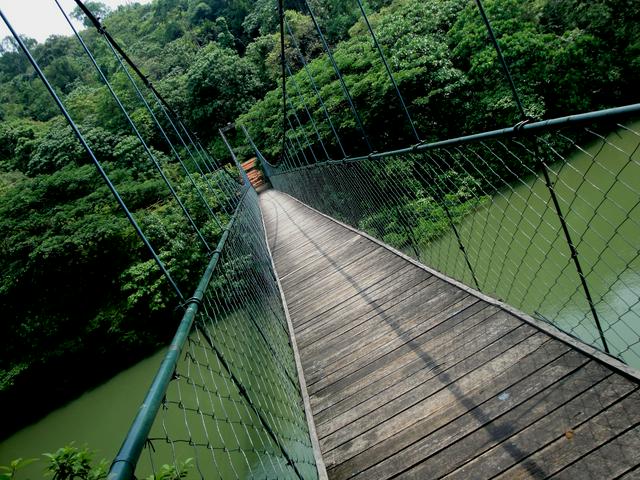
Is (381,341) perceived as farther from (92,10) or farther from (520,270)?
(92,10)

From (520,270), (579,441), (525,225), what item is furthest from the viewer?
(525,225)

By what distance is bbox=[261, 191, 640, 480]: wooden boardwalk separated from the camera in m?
0.93

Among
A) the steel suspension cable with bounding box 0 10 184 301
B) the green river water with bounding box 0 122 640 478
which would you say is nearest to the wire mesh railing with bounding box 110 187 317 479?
the steel suspension cable with bounding box 0 10 184 301

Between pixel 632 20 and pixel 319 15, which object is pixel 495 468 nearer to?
pixel 632 20

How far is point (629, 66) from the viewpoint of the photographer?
8836 mm

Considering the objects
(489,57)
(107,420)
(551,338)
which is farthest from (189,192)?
(551,338)

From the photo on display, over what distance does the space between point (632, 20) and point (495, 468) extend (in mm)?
11378

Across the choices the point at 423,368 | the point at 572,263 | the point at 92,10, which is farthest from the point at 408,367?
the point at 92,10

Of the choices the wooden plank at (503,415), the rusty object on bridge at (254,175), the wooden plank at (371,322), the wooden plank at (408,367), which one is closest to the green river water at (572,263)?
the wooden plank at (371,322)

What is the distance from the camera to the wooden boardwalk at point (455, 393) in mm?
934

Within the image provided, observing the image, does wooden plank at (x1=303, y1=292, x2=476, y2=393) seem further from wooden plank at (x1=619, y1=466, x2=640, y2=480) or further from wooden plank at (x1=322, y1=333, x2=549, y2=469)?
wooden plank at (x1=619, y1=466, x2=640, y2=480)

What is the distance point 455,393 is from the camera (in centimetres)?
124

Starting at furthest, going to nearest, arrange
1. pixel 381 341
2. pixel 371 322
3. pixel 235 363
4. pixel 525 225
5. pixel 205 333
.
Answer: pixel 525 225 < pixel 235 363 < pixel 371 322 < pixel 381 341 < pixel 205 333

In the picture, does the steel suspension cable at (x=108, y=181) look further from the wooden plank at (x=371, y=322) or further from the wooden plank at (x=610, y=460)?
the wooden plank at (x=610, y=460)
